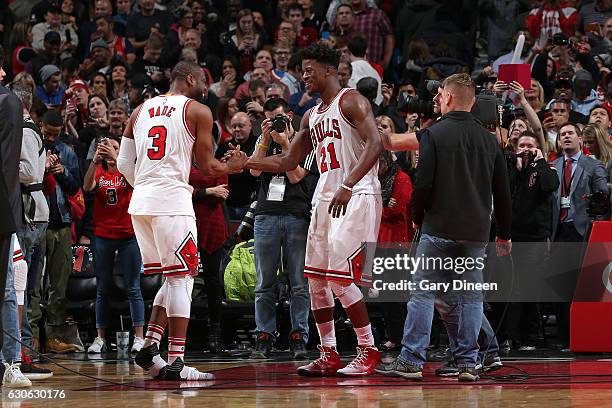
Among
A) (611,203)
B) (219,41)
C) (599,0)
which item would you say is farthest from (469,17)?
(611,203)

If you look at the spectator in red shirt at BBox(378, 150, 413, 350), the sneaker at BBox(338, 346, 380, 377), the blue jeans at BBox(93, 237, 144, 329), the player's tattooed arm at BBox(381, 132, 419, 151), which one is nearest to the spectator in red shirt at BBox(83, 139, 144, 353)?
the blue jeans at BBox(93, 237, 144, 329)

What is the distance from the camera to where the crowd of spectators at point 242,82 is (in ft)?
36.9

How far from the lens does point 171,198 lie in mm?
8406

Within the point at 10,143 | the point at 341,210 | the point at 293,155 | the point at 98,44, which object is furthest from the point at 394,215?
the point at 98,44

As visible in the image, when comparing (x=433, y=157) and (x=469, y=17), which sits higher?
(x=469, y=17)

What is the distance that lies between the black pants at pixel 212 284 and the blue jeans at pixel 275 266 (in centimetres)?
64

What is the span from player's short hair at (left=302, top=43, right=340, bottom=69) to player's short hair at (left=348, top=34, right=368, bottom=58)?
591 centimetres

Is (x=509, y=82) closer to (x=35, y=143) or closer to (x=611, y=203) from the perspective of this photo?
(x=611, y=203)

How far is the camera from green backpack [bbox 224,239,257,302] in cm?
1175

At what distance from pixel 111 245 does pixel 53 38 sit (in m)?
6.22

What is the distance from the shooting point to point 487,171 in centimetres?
825

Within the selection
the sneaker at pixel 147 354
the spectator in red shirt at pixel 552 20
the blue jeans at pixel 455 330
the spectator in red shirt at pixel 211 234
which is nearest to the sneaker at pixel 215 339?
the spectator in red shirt at pixel 211 234

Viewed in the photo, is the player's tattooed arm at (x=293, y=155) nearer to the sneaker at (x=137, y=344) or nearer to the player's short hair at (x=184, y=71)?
the player's short hair at (x=184, y=71)

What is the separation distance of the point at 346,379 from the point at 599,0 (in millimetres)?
9029
